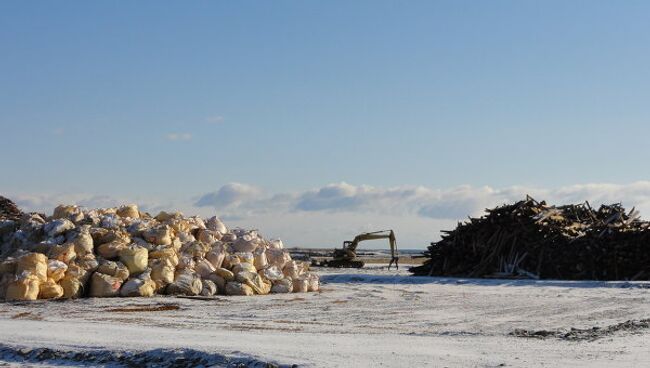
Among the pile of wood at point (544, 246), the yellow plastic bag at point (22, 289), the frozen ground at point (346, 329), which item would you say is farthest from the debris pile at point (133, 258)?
the pile of wood at point (544, 246)

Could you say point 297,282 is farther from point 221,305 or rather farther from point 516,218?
point 516,218

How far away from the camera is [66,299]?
1528 cm

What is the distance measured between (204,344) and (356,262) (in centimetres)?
2539

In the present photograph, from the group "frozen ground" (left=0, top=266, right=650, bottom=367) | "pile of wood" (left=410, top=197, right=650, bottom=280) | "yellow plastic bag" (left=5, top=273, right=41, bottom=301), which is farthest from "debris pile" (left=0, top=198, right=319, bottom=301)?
"pile of wood" (left=410, top=197, right=650, bottom=280)

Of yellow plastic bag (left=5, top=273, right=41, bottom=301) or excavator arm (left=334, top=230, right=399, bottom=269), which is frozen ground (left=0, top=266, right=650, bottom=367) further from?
excavator arm (left=334, top=230, right=399, bottom=269)

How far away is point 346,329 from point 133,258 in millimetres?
6458

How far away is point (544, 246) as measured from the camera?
24594mm

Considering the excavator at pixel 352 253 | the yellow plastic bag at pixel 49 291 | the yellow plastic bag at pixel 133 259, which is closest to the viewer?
the yellow plastic bag at pixel 49 291

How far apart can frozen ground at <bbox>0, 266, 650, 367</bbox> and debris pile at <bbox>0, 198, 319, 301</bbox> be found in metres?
0.71

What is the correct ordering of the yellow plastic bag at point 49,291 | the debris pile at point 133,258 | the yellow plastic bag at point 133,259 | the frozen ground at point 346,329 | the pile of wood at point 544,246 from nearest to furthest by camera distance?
1. the frozen ground at point 346,329
2. the yellow plastic bag at point 49,291
3. the debris pile at point 133,258
4. the yellow plastic bag at point 133,259
5. the pile of wood at point 544,246

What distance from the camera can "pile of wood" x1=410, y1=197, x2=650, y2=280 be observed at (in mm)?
23938

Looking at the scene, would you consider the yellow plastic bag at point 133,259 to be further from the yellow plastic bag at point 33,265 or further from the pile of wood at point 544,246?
the pile of wood at point 544,246

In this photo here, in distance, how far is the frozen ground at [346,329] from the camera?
8414 millimetres

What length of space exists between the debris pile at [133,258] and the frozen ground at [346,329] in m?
0.71
